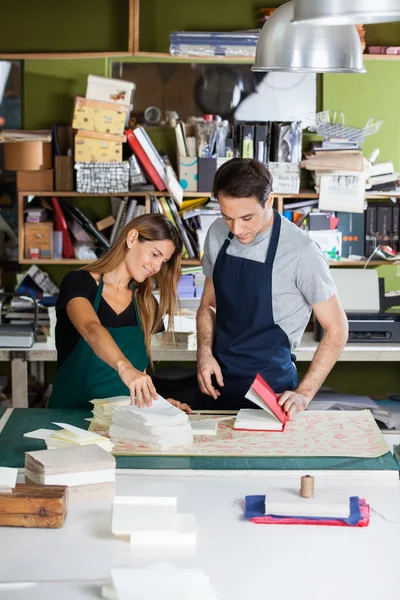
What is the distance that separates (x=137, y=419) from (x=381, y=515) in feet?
2.57

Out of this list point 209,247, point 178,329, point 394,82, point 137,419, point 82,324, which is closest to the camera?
point 137,419

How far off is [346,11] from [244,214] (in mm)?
1312

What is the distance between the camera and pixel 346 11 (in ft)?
6.08

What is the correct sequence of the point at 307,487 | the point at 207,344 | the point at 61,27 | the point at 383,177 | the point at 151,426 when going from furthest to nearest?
1. the point at 61,27
2. the point at 383,177
3. the point at 207,344
4. the point at 151,426
5. the point at 307,487

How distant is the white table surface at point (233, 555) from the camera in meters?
1.90

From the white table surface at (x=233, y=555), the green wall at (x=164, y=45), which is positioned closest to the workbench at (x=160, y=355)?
the green wall at (x=164, y=45)

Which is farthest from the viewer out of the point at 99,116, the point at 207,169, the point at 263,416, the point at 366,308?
the point at 207,169

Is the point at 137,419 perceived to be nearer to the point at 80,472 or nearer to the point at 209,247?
the point at 80,472

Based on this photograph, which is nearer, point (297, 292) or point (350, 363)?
point (297, 292)

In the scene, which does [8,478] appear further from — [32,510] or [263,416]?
[263,416]

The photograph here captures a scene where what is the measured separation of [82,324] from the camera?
3.06 metres

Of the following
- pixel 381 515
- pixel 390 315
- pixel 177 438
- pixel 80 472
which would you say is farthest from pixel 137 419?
pixel 390 315

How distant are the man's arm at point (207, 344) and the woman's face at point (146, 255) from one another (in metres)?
0.36

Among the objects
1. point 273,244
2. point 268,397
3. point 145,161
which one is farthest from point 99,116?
point 268,397
